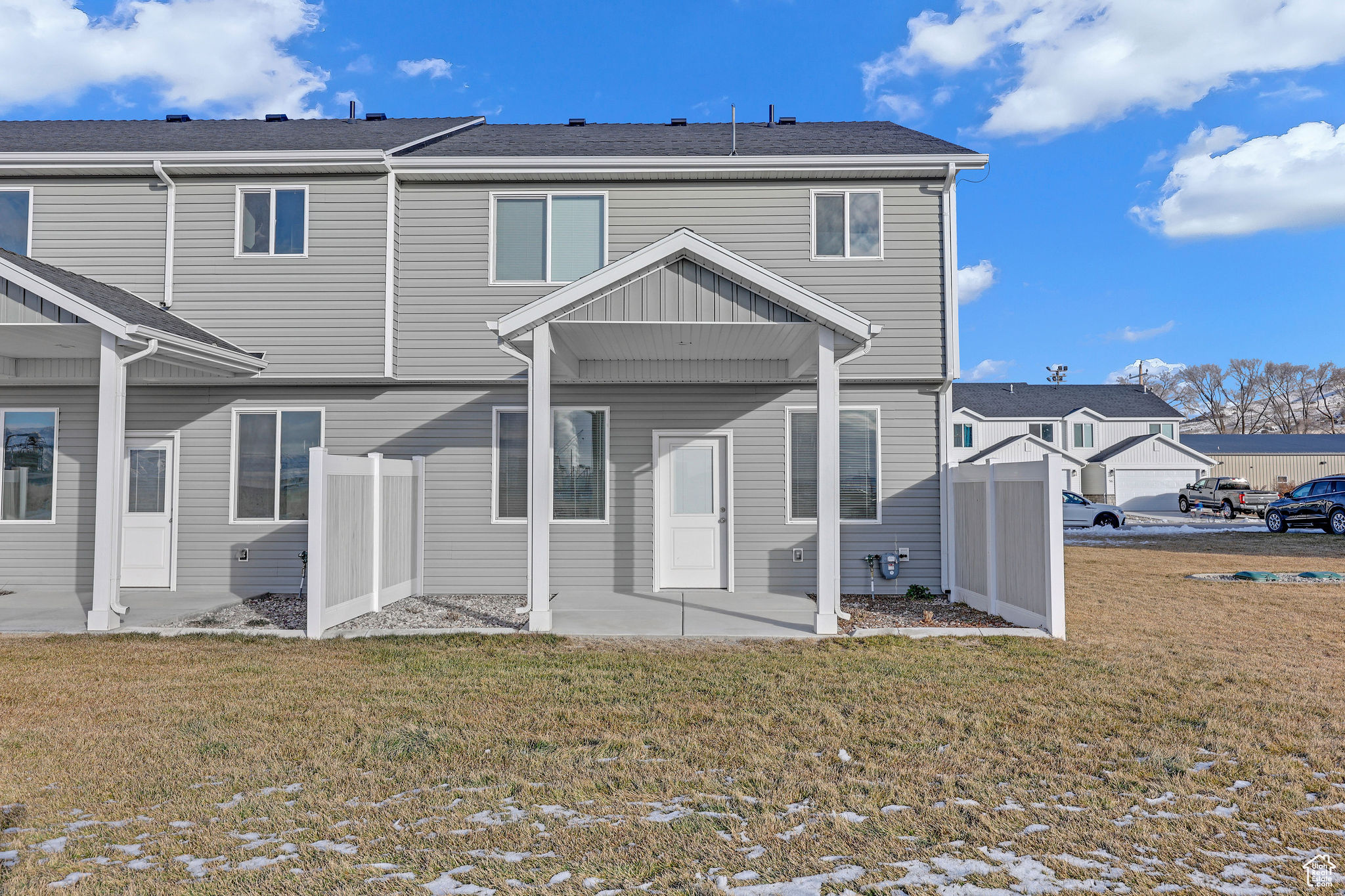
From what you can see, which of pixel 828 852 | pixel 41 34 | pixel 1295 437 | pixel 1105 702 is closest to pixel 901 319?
pixel 1105 702

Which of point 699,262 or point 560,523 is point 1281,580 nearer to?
point 699,262

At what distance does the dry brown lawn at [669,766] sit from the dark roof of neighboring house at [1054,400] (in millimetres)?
35398

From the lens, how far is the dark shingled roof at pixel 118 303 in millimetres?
7676

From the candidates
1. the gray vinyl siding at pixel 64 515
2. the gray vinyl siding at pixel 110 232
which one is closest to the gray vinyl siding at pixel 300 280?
the gray vinyl siding at pixel 110 232

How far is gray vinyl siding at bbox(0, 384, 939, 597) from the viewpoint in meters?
9.87

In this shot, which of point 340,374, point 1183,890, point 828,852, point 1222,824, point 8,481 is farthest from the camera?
point 8,481

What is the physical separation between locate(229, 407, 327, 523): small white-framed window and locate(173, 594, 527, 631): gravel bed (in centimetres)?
113

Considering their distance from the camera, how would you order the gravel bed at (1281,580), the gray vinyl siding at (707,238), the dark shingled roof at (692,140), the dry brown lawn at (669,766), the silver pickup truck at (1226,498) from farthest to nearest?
1. the silver pickup truck at (1226,498)
2. the gravel bed at (1281,580)
3. the dark shingled roof at (692,140)
4. the gray vinyl siding at (707,238)
5. the dry brown lawn at (669,766)

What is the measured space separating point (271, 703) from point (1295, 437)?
170 ft

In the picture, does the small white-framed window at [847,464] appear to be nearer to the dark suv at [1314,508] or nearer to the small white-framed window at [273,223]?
the small white-framed window at [273,223]

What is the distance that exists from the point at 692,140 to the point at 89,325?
7.66 metres

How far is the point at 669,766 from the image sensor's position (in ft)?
13.4

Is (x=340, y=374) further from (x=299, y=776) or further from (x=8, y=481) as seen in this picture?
(x=299, y=776)

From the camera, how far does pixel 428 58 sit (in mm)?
13961
